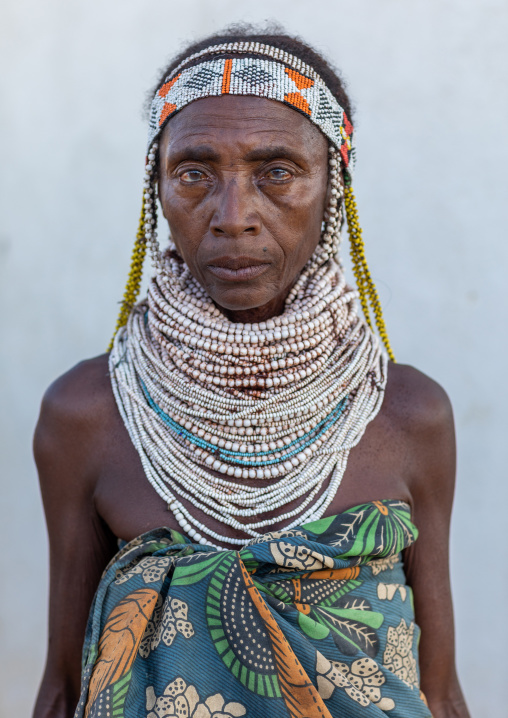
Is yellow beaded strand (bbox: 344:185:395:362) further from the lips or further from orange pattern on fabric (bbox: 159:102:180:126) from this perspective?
orange pattern on fabric (bbox: 159:102:180:126)

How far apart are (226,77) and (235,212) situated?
31 centimetres

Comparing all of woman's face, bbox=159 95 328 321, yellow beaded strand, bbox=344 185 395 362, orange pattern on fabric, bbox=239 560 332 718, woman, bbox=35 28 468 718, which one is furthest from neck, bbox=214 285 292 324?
orange pattern on fabric, bbox=239 560 332 718

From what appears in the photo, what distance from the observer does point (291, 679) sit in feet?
4.51

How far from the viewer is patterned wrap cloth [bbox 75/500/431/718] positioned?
1398 mm

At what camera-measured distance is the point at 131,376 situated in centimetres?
183

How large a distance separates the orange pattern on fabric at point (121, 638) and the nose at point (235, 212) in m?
0.77

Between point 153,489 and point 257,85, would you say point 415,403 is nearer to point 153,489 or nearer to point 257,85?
point 153,489

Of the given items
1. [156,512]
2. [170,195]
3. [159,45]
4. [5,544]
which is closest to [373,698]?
[156,512]

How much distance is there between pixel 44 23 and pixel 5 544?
2.04 m

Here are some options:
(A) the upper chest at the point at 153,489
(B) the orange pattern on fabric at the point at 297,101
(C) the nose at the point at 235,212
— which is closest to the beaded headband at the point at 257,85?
(B) the orange pattern on fabric at the point at 297,101

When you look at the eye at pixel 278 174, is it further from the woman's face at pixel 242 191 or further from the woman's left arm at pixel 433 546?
the woman's left arm at pixel 433 546

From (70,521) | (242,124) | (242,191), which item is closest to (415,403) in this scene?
(242,191)

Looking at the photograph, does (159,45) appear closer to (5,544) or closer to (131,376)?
(131,376)

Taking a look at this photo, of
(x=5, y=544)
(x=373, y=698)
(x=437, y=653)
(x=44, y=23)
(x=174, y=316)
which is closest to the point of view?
(x=373, y=698)
